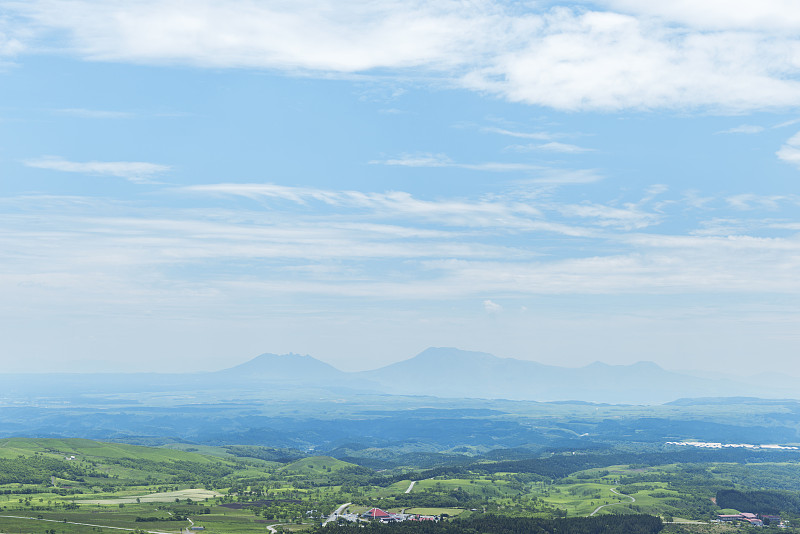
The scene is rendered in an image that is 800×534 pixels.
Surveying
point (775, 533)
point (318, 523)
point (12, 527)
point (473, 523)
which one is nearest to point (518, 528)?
point (473, 523)

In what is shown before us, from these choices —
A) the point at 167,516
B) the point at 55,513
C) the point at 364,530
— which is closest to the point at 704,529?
the point at 364,530

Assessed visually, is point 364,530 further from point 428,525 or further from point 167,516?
point 167,516

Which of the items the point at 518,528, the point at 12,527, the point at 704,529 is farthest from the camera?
the point at 704,529

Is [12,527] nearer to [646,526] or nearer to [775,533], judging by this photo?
[646,526]

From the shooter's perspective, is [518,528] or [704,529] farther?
[704,529]

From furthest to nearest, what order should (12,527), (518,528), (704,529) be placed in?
(704,529) < (518,528) < (12,527)

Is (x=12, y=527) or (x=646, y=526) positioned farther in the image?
(x=646, y=526)

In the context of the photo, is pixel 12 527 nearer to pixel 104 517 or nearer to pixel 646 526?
pixel 104 517
